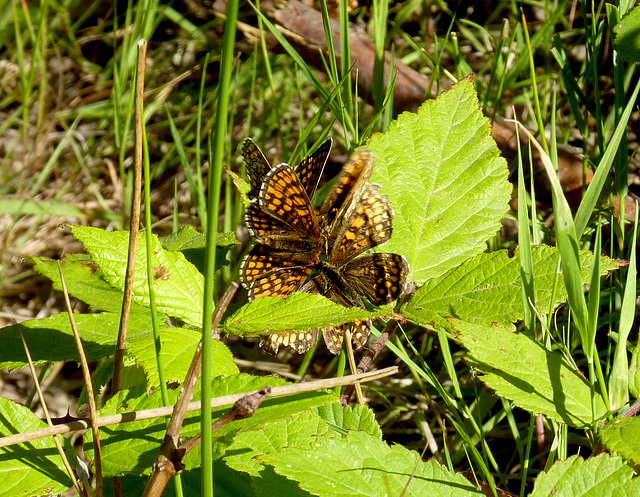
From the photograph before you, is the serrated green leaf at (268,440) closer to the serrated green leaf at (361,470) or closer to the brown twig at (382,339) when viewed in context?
the serrated green leaf at (361,470)

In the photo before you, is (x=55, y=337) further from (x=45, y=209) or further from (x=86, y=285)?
(x=45, y=209)

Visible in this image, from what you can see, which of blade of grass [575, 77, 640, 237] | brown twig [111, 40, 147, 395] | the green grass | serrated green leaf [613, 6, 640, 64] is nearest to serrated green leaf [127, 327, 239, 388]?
brown twig [111, 40, 147, 395]

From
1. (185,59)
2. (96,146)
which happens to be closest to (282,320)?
(96,146)

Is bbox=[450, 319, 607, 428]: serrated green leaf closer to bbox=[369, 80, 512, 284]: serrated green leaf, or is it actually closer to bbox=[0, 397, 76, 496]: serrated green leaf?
bbox=[369, 80, 512, 284]: serrated green leaf

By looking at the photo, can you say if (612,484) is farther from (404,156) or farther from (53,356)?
(53,356)

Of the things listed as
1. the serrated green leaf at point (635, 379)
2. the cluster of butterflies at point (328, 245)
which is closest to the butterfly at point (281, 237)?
the cluster of butterflies at point (328, 245)
